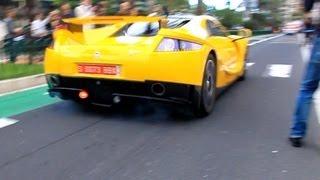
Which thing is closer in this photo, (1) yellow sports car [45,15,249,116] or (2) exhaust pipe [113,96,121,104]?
(1) yellow sports car [45,15,249,116]

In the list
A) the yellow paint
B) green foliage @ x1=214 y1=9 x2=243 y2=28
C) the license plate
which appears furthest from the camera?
green foliage @ x1=214 y1=9 x2=243 y2=28

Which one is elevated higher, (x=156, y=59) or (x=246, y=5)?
(x=156, y=59)

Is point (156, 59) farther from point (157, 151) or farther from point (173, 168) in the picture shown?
point (173, 168)

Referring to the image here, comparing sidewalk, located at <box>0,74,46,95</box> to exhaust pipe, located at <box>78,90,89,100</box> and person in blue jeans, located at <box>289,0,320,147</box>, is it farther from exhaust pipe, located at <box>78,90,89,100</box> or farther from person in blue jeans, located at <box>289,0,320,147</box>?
person in blue jeans, located at <box>289,0,320,147</box>

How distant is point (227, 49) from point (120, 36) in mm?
1945

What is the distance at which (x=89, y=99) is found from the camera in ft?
20.6

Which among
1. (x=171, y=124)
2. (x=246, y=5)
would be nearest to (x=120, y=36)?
(x=171, y=124)

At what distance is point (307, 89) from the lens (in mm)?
4832

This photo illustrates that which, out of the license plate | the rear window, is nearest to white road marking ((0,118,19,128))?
the license plate

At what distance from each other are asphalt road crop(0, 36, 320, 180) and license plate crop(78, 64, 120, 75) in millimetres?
578

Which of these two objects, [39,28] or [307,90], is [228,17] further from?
[307,90]

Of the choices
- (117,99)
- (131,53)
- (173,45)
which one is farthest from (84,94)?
(173,45)

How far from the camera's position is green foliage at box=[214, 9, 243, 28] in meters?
45.9

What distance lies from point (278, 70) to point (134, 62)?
688cm
